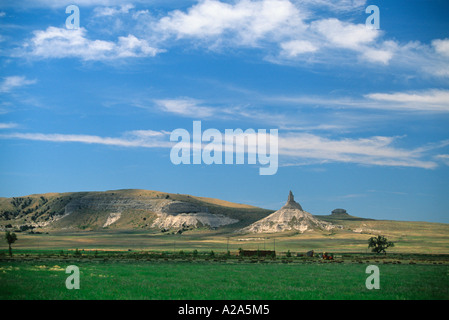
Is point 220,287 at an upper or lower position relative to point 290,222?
lower

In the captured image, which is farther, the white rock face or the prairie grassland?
the white rock face

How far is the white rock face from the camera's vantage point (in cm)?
17750

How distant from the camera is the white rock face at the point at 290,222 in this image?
17750cm

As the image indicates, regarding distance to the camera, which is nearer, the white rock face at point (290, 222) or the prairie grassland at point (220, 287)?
the prairie grassland at point (220, 287)

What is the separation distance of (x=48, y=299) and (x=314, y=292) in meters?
17.5

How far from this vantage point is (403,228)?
19338 centimetres

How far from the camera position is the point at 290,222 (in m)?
181

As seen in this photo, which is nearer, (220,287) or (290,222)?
(220,287)

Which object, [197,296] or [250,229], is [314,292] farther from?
[250,229]
